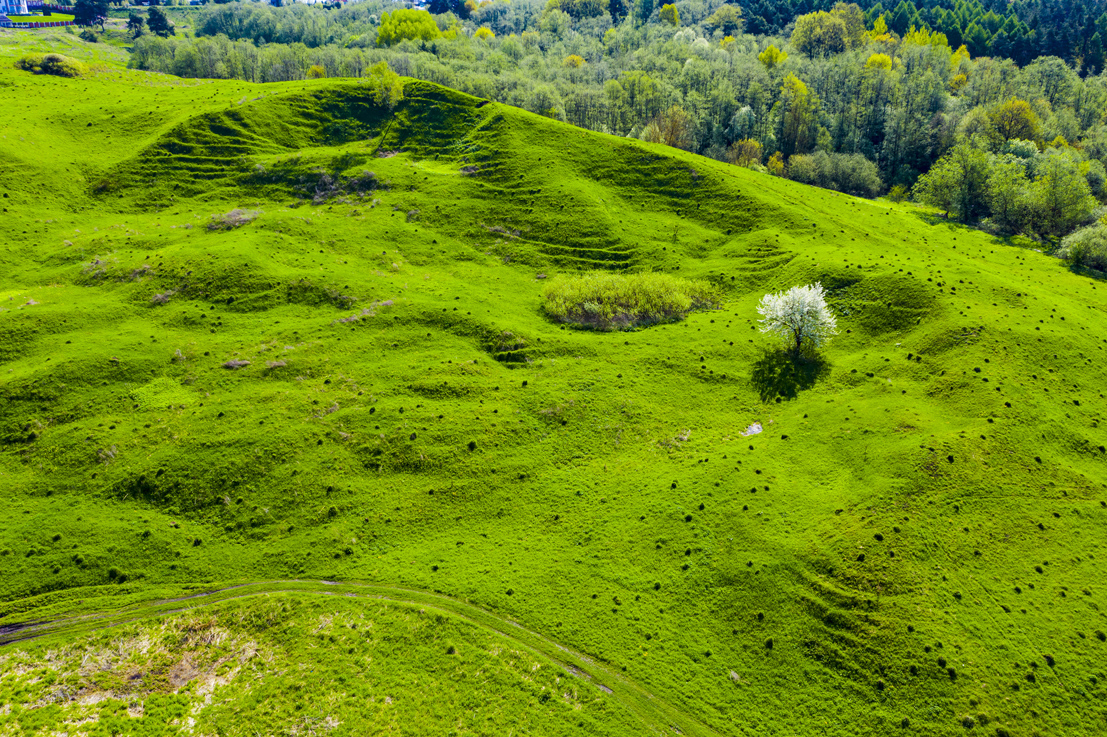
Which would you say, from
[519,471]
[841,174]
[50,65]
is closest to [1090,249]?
[841,174]

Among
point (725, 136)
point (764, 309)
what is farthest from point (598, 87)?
point (764, 309)

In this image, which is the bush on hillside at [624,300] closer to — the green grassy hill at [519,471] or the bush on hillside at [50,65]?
the green grassy hill at [519,471]

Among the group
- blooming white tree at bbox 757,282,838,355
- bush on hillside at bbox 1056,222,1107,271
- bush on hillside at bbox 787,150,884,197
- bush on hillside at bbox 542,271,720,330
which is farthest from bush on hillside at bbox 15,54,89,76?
bush on hillside at bbox 1056,222,1107,271

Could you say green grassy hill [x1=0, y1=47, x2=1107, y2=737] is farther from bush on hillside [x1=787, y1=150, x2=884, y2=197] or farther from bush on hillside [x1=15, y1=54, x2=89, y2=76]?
bush on hillside [x1=15, y1=54, x2=89, y2=76]

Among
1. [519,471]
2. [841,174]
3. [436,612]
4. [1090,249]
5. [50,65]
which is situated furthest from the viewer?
[841,174]

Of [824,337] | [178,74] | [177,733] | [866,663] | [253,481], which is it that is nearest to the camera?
[177,733]

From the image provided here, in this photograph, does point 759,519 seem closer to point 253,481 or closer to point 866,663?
point 866,663

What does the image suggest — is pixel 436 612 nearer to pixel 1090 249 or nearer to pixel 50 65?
pixel 1090 249
